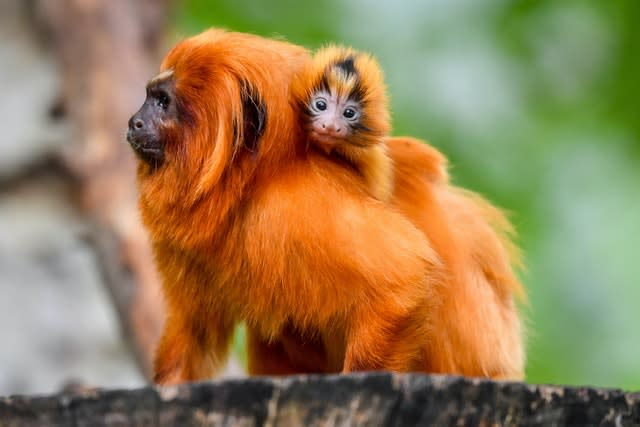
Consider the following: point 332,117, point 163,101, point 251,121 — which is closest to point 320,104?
point 332,117

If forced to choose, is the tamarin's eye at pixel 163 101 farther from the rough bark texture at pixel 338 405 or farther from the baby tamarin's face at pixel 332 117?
the rough bark texture at pixel 338 405

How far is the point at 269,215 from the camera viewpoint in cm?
321

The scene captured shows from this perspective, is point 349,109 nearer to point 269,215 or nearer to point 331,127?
point 331,127

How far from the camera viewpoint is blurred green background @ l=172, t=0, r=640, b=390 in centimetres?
747

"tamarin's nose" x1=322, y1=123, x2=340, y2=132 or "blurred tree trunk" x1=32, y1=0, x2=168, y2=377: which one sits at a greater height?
"tamarin's nose" x1=322, y1=123, x2=340, y2=132

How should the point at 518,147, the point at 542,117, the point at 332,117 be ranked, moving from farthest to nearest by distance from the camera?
the point at 542,117
the point at 518,147
the point at 332,117

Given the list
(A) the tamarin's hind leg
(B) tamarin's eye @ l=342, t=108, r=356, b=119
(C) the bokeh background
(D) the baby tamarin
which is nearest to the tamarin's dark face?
(D) the baby tamarin

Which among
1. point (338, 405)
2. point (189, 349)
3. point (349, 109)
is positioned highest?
point (349, 109)

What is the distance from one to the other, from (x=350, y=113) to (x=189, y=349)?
1093mm

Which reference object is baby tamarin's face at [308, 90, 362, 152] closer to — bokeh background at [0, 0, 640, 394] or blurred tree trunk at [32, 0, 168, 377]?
blurred tree trunk at [32, 0, 168, 377]

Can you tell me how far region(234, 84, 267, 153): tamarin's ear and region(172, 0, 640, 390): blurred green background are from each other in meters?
4.20

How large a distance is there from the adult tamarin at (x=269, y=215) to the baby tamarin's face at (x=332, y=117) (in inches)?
3.4

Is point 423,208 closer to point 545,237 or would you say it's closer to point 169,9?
point 169,9

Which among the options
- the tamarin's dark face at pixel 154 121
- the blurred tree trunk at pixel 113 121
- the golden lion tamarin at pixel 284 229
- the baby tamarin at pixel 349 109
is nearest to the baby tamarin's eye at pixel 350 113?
the baby tamarin at pixel 349 109
